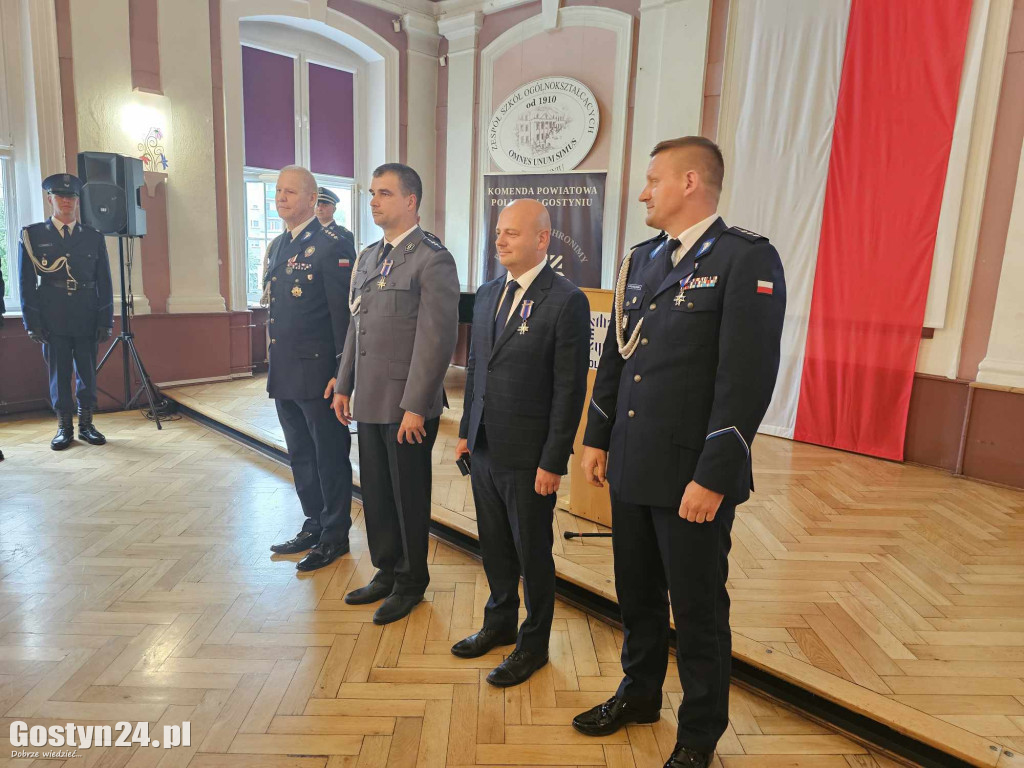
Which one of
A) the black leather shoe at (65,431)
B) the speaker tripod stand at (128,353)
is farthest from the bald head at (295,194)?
the speaker tripod stand at (128,353)

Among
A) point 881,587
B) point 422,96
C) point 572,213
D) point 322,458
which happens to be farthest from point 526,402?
point 422,96

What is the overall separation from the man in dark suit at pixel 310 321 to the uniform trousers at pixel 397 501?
420mm

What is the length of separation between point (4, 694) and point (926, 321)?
17.6ft

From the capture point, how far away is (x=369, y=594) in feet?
9.49

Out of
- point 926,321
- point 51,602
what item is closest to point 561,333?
point 51,602

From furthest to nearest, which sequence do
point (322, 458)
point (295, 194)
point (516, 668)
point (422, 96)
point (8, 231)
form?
point (422, 96) < point (8, 231) < point (322, 458) < point (295, 194) < point (516, 668)

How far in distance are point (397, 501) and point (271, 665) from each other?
72 centimetres

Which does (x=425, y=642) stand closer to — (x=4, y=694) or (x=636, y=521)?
(x=636, y=521)

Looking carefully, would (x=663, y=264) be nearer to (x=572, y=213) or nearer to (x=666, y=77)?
(x=666, y=77)

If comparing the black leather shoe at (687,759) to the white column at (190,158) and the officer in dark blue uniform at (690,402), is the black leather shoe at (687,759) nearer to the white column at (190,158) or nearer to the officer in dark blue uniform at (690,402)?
the officer in dark blue uniform at (690,402)

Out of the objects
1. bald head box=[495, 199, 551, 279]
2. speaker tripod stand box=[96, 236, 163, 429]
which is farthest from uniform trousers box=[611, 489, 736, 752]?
speaker tripod stand box=[96, 236, 163, 429]

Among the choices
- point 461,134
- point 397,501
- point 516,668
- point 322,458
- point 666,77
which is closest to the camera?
point 516,668

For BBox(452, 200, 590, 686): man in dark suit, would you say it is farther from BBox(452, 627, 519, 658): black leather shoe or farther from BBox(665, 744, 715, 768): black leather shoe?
BBox(665, 744, 715, 768): black leather shoe

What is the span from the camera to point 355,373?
2.81 m
